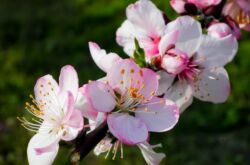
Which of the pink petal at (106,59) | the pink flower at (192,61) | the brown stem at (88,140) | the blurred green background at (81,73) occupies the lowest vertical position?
the blurred green background at (81,73)

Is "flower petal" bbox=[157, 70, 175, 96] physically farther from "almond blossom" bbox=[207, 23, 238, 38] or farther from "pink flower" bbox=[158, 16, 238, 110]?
"almond blossom" bbox=[207, 23, 238, 38]

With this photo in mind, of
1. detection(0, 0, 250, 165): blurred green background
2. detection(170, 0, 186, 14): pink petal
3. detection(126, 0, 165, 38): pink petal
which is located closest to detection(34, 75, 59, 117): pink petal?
detection(126, 0, 165, 38): pink petal

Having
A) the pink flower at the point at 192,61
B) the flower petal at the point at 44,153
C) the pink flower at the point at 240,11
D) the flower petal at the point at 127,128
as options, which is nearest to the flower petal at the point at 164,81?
the pink flower at the point at 192,61

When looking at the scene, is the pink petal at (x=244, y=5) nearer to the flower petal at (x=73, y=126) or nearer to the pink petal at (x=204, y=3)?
the pink petal at (x=204, y=3)

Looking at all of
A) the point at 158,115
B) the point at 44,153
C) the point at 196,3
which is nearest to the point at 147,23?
the point at 196,3

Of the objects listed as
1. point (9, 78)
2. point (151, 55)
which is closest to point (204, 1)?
point (151, 55)

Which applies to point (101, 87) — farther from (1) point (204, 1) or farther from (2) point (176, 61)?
(1) point (204, 1)
